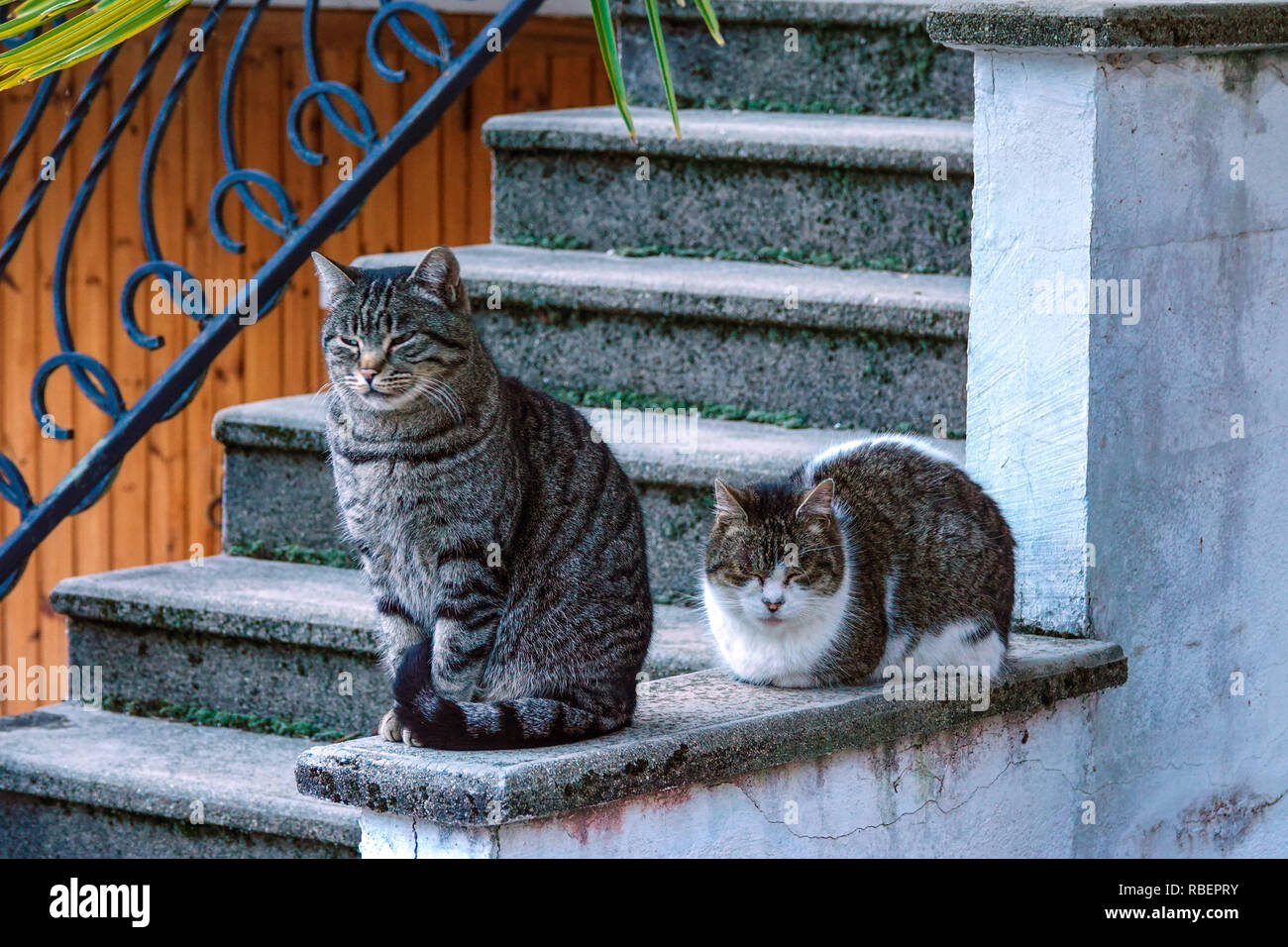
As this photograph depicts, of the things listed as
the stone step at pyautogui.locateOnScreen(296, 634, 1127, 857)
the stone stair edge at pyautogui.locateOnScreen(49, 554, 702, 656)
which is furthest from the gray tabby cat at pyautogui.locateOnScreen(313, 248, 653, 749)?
the stone stair edge at pyautogui.locateOnScreen(49, 554, 702, 656)

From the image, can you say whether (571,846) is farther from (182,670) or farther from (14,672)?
(14,672)

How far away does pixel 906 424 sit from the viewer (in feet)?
10.6

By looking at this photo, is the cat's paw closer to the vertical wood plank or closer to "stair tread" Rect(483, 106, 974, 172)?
"stair tread" Rect(483, 106, 974, 172)

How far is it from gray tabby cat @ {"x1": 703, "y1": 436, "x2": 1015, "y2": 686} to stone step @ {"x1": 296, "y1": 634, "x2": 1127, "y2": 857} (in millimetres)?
56

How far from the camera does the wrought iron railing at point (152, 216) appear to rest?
306 centimetres

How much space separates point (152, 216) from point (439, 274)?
105 centimetres

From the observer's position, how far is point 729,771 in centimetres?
215

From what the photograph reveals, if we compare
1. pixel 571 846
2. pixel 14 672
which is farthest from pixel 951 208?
pixel 14 672

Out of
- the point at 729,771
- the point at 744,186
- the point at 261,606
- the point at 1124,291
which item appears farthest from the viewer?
the point at 744,186

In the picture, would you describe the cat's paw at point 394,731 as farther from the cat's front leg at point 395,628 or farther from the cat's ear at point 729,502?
the cat's ear at point 729,502

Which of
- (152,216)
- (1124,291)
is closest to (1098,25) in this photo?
(1124,291)

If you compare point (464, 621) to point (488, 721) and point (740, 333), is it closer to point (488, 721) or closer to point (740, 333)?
point (488, 721)

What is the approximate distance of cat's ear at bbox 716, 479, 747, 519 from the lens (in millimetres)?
2363
